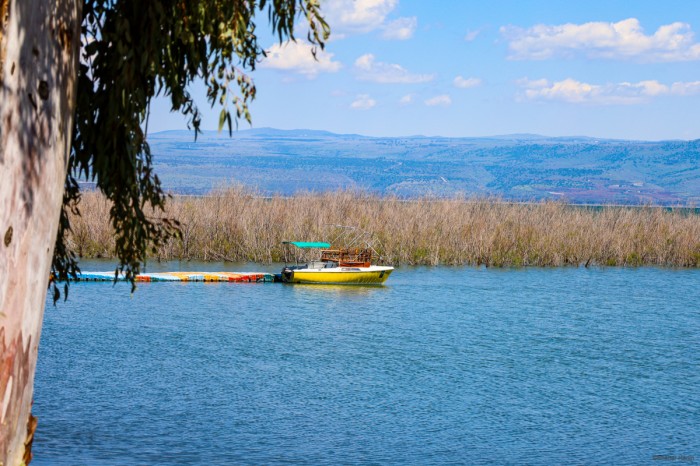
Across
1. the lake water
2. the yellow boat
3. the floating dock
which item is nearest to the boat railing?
the yellow boat

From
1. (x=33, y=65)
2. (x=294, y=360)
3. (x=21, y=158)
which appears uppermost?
(x=33, y=65)

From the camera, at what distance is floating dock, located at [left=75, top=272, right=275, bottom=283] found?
31266 millimetres

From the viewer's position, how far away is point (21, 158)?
701 centimetres

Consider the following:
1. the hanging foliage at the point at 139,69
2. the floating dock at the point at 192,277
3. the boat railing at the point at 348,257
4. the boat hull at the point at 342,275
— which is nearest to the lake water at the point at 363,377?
the floating dock at the point at 192,277

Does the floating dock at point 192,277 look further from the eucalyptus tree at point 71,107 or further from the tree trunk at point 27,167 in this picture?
the tree trunk at point 27,167

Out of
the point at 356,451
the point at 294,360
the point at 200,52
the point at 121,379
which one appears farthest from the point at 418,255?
the point at 200,52

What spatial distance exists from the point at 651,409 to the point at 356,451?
5526mm

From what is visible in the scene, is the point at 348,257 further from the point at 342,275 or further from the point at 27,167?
the point at 27,167

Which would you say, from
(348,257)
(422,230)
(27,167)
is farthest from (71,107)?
(422,230)

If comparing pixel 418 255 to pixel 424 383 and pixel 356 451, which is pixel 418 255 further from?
pixel 356 451

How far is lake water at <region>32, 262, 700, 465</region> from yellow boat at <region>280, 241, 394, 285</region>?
2.12 feet

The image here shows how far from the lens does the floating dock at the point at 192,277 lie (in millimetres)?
31266

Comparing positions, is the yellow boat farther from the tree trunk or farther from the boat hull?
the tree trunk

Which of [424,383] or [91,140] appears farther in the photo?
[424,383]
